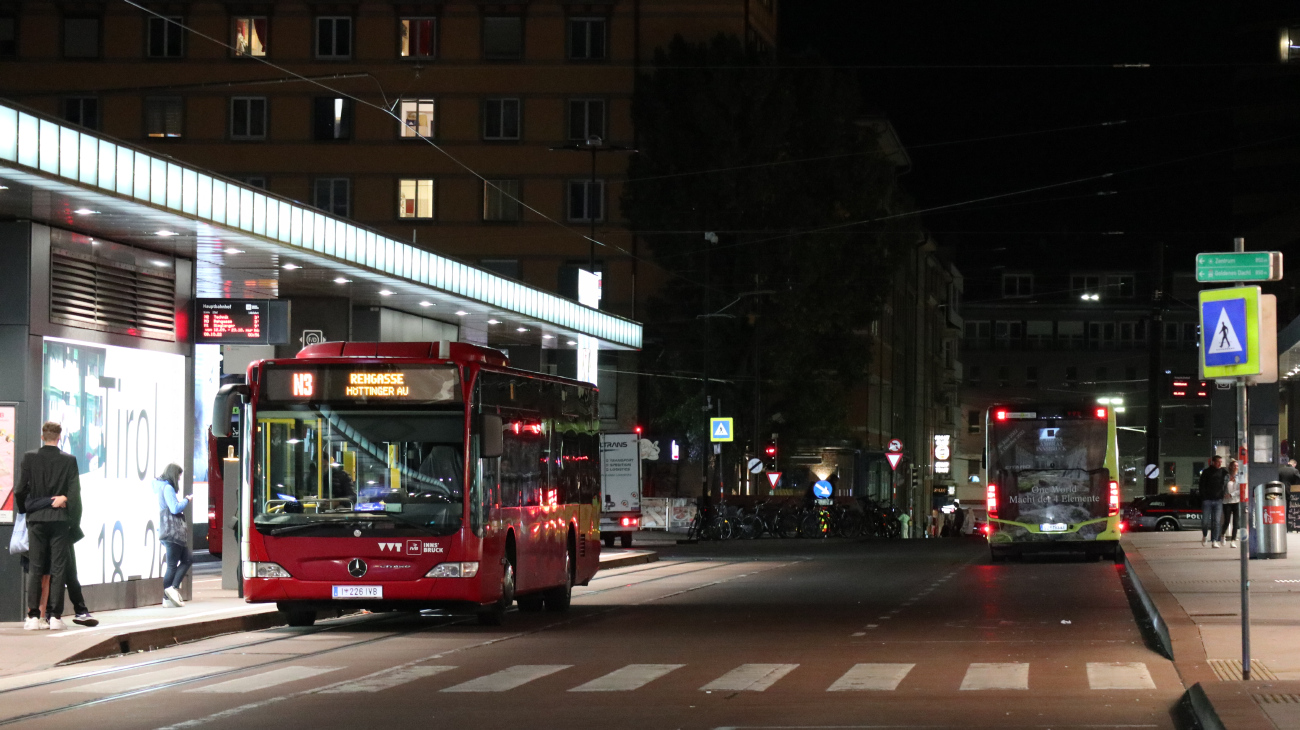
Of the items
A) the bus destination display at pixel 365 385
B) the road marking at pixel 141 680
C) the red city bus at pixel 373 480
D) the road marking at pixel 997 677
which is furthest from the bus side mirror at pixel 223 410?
the road marking at pixel 997 677

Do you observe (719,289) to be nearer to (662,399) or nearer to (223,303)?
(662,399)

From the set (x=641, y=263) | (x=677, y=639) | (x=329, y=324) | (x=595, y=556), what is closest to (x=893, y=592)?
(x=595, y=556)

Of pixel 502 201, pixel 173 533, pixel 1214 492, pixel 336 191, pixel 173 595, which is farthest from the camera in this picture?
pixel 502 201

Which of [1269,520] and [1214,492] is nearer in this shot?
[1269,520]

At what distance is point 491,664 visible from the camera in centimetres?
1625

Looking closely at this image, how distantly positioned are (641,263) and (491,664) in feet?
193

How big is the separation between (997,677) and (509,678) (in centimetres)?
383

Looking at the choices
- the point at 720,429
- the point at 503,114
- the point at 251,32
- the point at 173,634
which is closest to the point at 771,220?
the point at 720,429

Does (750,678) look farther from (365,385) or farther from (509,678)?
(365,385)

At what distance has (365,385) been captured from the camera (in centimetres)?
2039

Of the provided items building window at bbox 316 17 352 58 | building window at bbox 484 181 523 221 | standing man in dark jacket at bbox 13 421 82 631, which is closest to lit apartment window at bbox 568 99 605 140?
building window at bbox 484 181 523 221

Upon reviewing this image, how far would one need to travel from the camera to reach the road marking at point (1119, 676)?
14164 mm

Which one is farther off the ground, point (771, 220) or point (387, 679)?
point (771, 220)

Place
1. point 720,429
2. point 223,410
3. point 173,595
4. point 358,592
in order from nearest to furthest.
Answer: point 223,410 < point 358,592 < point 173,595 < point 720,429
